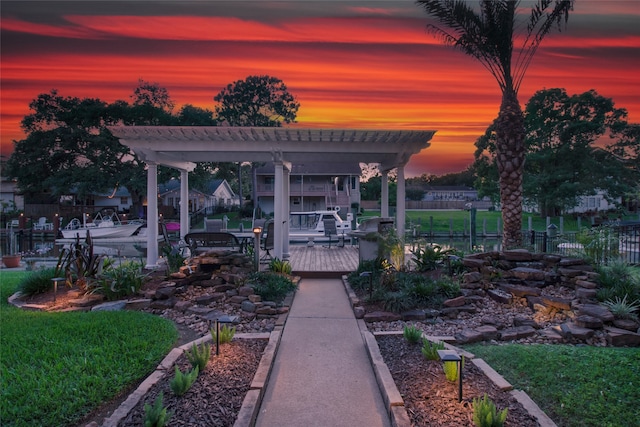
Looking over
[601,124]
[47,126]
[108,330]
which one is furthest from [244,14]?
[47,126]

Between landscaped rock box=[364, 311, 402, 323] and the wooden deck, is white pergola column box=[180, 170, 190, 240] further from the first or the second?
landscaped rock box=[364, 311, 402, 323]

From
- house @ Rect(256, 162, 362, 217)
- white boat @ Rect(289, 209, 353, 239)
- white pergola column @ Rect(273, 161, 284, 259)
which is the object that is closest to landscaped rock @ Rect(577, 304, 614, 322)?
white pergola column @ Rect(273, 161, 284, 259)

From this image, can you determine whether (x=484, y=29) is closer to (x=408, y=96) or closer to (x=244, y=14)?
(x=408, y=96)

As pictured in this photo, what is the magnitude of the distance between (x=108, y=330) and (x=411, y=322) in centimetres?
406

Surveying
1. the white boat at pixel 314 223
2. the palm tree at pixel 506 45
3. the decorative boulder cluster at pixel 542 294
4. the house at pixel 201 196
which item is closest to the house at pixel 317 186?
the house at pixel 201 196

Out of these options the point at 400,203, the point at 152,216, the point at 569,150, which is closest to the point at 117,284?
the point at 152,216

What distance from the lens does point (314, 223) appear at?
17.4m

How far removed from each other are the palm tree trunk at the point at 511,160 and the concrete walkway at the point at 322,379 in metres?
6.22

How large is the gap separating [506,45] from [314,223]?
33.7 ft

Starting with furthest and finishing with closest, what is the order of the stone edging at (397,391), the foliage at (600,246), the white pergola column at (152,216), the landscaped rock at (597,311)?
the white pergola column at (152,216) < the foliage at (600,246) < the landscaped rock at (597,311) < the stone edging at (397,391)

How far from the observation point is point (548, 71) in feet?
37.0

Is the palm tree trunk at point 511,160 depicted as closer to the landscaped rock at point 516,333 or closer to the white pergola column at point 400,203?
the white pergola column at point 400,203

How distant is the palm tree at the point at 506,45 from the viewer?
9435 mm

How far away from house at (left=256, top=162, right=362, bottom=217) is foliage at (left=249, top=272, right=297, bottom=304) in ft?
76.5
